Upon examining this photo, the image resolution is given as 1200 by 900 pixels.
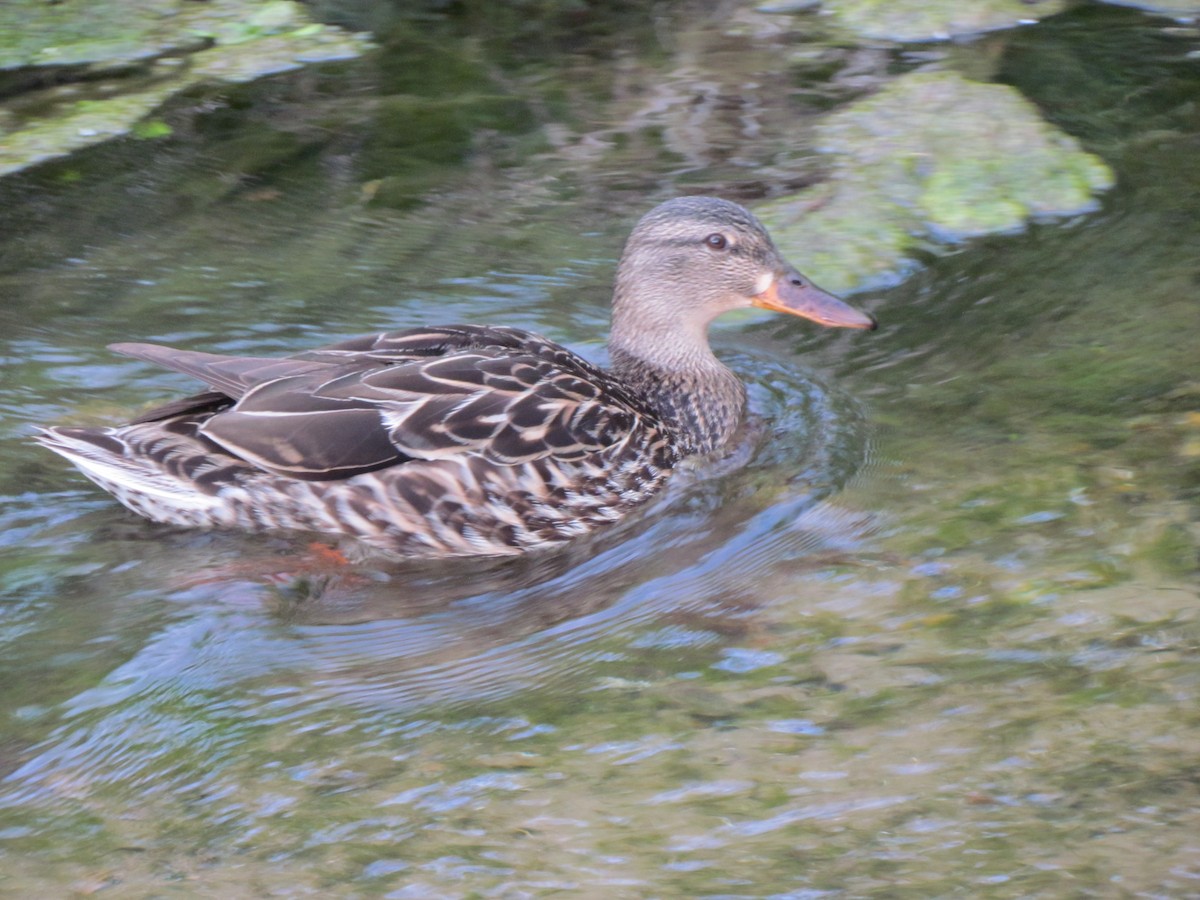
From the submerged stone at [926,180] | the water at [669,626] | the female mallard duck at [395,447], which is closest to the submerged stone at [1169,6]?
the submerged stone at [926,180]

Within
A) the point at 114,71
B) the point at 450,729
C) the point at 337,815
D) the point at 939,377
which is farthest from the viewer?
the point at 114,71

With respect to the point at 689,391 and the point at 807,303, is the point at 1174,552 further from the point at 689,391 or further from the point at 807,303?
the point at 689,391

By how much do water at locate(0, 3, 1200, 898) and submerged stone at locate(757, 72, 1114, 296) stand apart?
0.21 m

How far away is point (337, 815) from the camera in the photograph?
11.3ft

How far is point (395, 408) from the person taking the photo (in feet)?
15.7

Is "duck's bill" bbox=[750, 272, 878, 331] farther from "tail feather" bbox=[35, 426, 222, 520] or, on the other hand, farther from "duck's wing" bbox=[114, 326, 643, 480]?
"tail feather" bbox=[35, 426, 222, 520]

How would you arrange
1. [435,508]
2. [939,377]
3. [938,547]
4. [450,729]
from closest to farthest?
1. [450,729]
2. [938,547]
3. [435,508]
4. [939,377]

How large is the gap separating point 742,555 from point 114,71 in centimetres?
563

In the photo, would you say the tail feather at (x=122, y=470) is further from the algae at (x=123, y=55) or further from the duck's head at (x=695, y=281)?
the algae at (x=123, y=55)

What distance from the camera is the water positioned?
3.27 meters

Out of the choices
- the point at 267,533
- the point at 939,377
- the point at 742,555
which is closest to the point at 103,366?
the point at 267,533

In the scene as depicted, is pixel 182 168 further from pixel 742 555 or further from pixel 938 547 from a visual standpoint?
pixel 938 547

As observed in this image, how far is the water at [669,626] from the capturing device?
327 centimetres

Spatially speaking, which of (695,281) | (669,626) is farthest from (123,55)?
(669,626)
